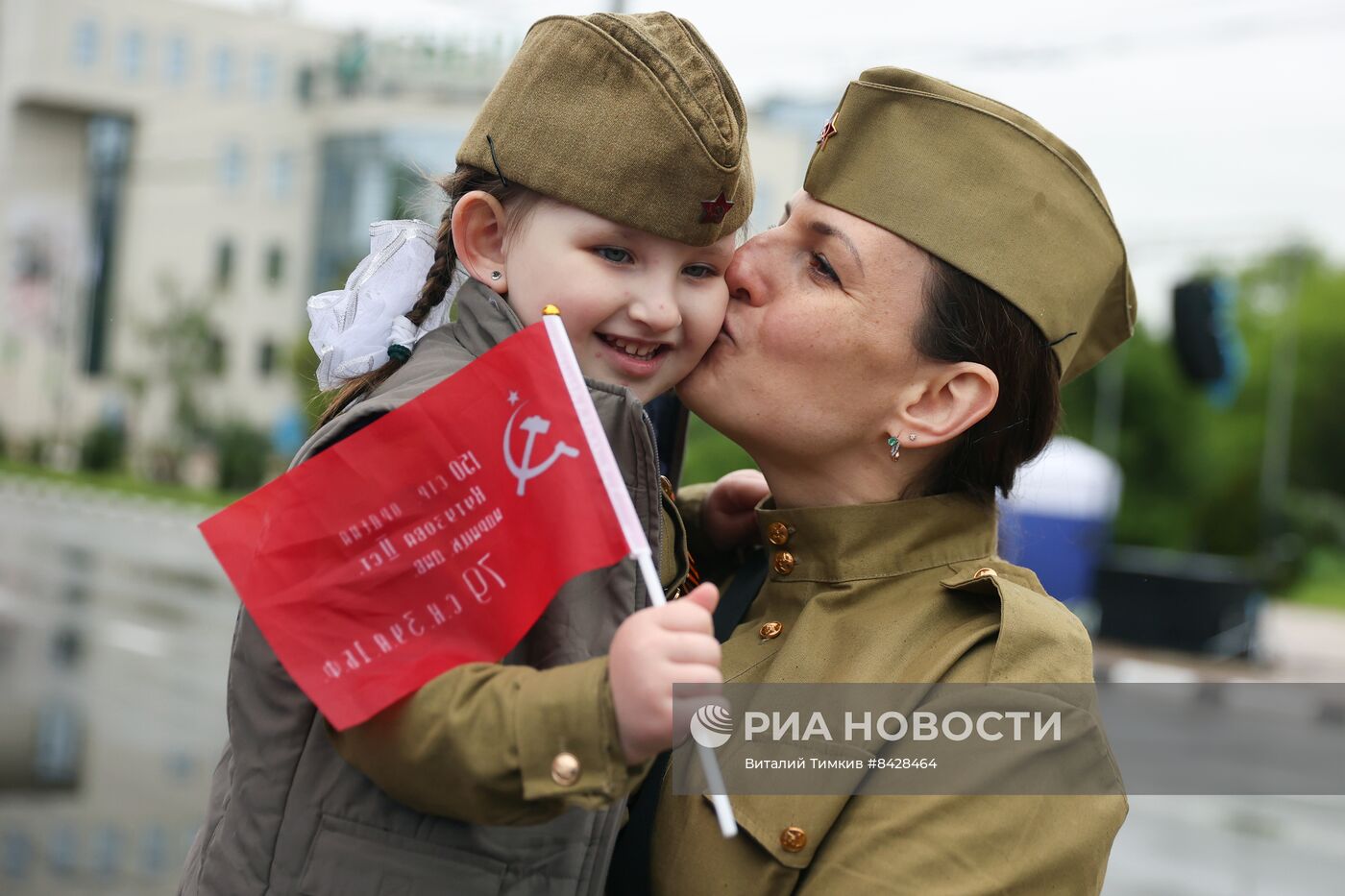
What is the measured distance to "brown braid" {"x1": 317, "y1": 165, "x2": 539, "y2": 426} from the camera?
1989 mm

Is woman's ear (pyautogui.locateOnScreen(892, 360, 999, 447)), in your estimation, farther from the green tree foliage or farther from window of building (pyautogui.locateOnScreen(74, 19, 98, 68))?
window of building (pyautogui.locateOnScreen(74, 19, 98, 68))

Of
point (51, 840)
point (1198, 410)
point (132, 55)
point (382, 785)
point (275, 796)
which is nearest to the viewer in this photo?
point (382, 785)

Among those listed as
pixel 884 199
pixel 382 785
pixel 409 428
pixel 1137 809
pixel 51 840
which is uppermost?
pixel 884 199

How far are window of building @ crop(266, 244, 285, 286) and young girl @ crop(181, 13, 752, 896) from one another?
4498cm

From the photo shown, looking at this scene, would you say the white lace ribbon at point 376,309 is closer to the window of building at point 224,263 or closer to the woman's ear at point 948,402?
the woman's ear at point 948,402

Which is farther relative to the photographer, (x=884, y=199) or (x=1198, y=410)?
(x=1198, y=410)

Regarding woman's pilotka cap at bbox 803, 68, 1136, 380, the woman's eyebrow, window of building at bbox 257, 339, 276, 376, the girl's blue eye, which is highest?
woman's pilotka cap at bbox 803, 68, 1136, 380

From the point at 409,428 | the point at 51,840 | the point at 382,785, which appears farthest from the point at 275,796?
the point at 51,840

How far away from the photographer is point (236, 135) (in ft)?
145

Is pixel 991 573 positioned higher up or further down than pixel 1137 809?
higher up

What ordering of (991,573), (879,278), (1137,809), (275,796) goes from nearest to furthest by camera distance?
(275,796) → (991,573) → (879,278) → (1137,809)

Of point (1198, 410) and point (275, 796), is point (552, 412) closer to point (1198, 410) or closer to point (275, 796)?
point (275, 796)

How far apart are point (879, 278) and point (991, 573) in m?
0.47

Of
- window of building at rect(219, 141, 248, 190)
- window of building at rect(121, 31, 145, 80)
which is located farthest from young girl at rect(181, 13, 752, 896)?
window of building at rect(121, 31, 145, 80)
